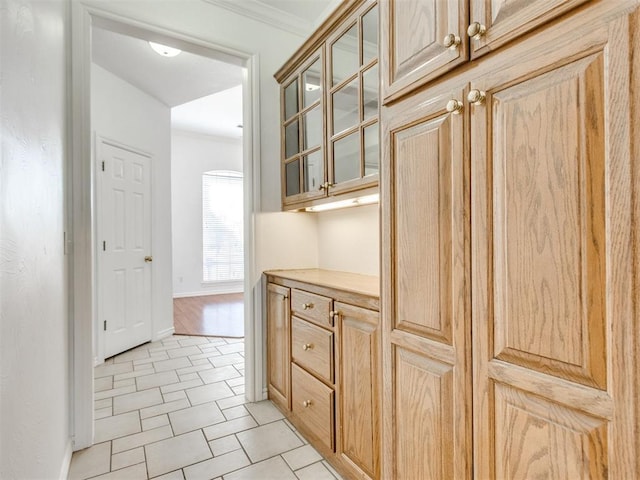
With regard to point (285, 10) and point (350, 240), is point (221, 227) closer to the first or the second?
point (285, 10)

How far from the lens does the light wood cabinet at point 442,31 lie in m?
0.80

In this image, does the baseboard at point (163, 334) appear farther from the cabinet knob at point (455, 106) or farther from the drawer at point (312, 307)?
the cabinet knob at point (455, 106)

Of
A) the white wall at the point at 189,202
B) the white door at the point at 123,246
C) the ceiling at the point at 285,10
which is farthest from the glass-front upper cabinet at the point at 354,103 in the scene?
the white wall at the point at 189,202

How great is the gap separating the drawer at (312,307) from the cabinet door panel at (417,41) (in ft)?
3.25

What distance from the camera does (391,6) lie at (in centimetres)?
119

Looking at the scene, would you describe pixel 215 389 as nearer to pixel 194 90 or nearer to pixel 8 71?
pixel 8 71

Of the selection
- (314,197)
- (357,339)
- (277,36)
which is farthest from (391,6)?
(277,36)

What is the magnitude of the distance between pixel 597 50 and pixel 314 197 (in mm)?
1569

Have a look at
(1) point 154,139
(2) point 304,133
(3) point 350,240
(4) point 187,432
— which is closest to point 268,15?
(2) point 304,133

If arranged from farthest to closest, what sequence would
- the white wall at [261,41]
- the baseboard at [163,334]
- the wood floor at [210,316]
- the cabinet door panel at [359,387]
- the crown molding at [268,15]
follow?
1. the wood floor at [210,316]
2. the baseboard at [163,334]
3. the crown molding at [268,15]
4. the white wall at [261,41]
5. the cabinet door panel at [359,387]

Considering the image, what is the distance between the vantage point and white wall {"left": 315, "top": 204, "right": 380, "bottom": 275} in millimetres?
2143

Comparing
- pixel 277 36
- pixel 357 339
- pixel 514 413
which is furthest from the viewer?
pixel 277 36

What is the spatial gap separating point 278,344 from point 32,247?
→ 4.80 ft

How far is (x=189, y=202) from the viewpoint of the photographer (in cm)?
673
